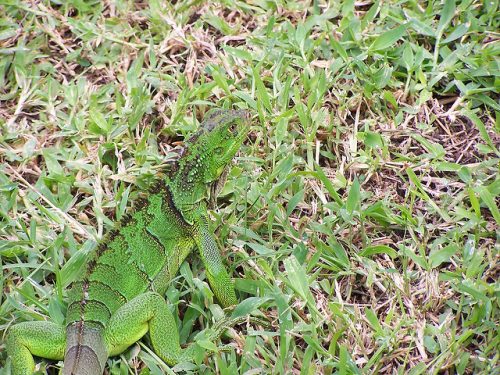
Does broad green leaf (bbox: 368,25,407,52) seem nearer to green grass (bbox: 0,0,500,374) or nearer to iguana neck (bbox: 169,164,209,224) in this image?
green grass (bbox: 0,0,500,374)

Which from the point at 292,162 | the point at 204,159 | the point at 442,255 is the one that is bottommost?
the point at 442,255

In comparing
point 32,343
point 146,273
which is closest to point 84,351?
point 32,343

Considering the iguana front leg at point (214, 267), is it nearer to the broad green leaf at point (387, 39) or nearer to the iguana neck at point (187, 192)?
Result: the iguana neck at point (187, 192)

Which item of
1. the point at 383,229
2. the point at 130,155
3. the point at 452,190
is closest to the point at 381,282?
the point at 383,229

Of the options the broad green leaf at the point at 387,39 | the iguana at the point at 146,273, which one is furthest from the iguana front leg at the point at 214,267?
the broad green leaf at the point at 387,39

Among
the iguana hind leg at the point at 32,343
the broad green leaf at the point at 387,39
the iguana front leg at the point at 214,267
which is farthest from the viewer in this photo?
the broad green leaf at the point at 387,39

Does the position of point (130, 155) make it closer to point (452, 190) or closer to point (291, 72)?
point (291, 72)

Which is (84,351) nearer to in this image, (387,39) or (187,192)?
(187,192)
